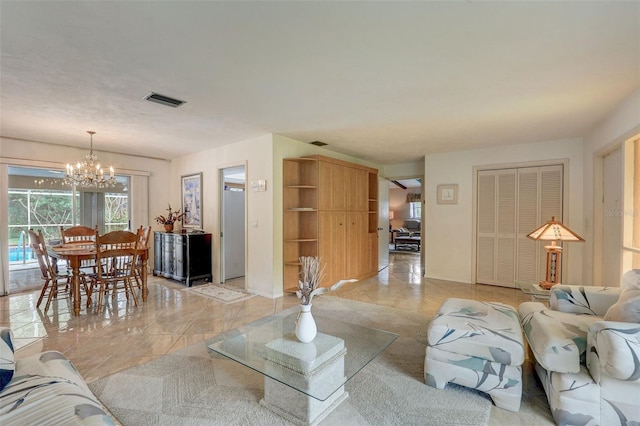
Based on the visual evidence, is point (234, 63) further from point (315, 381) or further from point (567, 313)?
point (567, 313)

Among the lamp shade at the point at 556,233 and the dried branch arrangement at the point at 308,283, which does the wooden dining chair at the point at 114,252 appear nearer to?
the dried branch arrangement at the point at 308,283

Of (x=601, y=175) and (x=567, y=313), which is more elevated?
(x=601, y=175)

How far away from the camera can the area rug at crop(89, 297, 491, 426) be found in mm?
1804

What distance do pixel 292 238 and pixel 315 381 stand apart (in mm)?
3024

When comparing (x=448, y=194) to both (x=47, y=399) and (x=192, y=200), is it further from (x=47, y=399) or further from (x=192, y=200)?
(x=47, y=399)

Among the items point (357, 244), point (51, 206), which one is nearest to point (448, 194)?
point (357, 244)

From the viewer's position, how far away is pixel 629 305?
176 cm

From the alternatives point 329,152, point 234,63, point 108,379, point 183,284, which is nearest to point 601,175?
point 329,152

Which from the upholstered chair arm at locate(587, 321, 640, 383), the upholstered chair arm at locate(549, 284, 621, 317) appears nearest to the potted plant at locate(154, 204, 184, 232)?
the upholstered chair arm at locate(549, 284, 621, 317)

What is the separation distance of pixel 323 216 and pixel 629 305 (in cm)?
338

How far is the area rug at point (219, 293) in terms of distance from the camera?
427cm

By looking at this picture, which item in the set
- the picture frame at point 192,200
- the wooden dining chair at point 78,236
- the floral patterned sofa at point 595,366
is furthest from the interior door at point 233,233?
the floral patterned sofa at point 595,366

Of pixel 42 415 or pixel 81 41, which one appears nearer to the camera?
pixel 42 415

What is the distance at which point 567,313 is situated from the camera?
2357 mm
